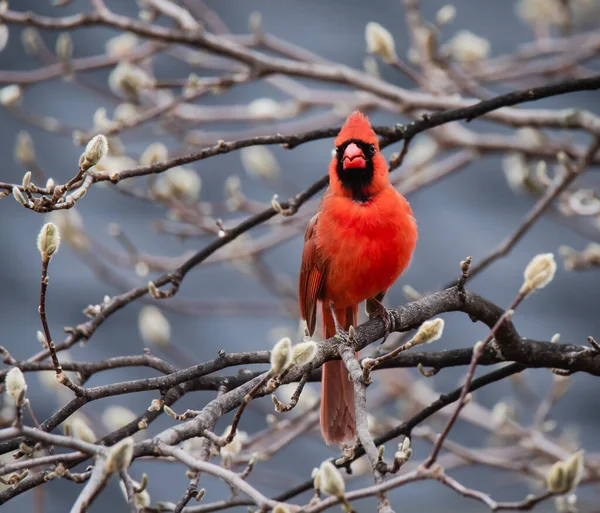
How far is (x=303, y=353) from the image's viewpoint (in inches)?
64.7

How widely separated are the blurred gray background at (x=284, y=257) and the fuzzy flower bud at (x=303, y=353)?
9.62 feet

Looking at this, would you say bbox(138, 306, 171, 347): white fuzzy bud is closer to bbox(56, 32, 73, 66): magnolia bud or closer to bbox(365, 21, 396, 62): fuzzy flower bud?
bbox(56, 32, 73, 66): magnolia bud

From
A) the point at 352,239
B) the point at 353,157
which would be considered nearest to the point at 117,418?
the point at 352,239

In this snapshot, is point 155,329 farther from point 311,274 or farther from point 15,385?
point 15,385

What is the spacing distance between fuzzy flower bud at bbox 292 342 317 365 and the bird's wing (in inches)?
49.8

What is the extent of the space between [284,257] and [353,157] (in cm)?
283

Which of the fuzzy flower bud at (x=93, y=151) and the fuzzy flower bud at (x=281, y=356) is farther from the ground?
the fuzzy flower bud at (x=93, y=151)

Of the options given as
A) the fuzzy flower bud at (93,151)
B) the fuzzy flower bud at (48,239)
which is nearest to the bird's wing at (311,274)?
the fuzzy flower bud at (93,151)

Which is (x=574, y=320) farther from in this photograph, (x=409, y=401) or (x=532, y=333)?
(x=409, y=401)

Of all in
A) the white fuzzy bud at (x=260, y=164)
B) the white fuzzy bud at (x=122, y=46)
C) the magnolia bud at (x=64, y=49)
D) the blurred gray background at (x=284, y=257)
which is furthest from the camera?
the blurred gray background at (x=284, y=257)

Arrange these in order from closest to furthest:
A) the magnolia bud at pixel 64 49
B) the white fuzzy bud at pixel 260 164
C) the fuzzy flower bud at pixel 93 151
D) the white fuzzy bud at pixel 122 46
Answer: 1. the fuzzy flower bud at pixel 93 151
2. the magnolia bud at pixel 64 49
3. the white fuzzy bud at pixel 122 46
4. the white fuzzy bud at pixel 260 164

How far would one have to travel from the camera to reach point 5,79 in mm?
3406

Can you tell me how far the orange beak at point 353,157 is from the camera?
2777mm

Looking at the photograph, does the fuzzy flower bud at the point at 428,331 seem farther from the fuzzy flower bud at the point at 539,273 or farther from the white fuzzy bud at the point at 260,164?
the white fuzzy bud at the point at 260,164
